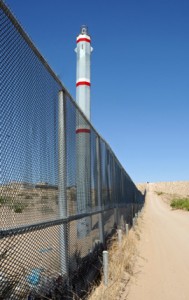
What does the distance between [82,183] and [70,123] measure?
1349 millimetres

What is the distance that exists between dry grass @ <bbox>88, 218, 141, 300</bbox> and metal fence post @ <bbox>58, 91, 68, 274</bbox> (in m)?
0.73

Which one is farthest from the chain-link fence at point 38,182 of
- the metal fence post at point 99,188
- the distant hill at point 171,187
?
the distant hill at point 171,187

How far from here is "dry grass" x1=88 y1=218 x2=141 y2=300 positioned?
592 cm

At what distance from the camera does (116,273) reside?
7398mm

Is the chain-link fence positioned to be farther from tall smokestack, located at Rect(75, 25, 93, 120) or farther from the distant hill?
the distant hill

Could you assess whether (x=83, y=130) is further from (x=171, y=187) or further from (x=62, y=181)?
(x=171, y=187)

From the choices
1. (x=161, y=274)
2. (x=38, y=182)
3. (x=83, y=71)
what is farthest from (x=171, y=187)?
(x=38, y=182)

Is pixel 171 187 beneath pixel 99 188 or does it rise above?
above

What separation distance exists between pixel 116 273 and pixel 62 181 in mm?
2497

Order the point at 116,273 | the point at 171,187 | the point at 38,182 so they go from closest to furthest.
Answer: the point at 38,182 → the point at 116,273 → the point at 171,187

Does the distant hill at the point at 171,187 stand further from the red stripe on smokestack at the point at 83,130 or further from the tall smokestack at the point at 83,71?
the red stripe on smokestack at the point at 83,130

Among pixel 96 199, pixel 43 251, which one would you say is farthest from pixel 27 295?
pixel 96 199

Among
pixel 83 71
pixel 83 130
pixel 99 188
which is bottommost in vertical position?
pixel 99 188

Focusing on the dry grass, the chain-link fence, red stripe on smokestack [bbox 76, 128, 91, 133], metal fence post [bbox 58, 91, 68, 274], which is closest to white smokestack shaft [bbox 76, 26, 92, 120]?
the dry grass
